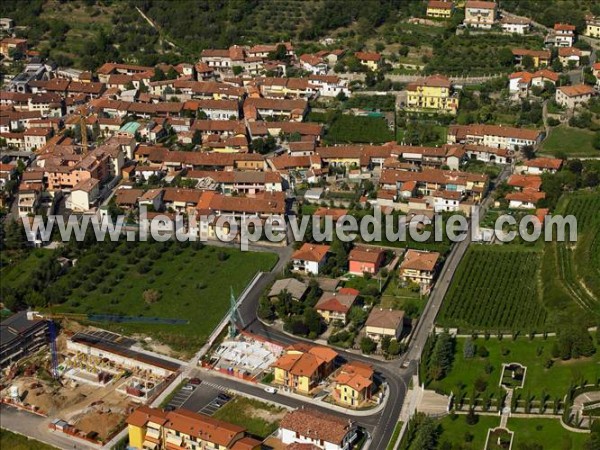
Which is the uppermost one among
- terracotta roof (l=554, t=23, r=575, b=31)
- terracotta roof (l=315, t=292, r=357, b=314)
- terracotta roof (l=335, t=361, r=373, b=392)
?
terracotta roof (l=554, t=23, r=575, b=31)

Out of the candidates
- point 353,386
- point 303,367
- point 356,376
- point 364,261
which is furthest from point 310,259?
point 353,386

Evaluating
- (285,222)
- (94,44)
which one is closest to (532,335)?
(285,222)

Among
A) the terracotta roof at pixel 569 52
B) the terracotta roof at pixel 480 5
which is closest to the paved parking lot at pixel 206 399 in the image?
the terracotta roof at pixel 569 52

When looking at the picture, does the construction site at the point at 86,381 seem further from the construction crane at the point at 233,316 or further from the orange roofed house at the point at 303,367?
the orange roofed house at the point at 303,367

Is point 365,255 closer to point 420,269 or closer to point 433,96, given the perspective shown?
point 420,269

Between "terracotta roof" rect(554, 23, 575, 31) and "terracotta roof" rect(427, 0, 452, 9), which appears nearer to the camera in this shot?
"terracotta roof" rect(554, 23, 575, 31)

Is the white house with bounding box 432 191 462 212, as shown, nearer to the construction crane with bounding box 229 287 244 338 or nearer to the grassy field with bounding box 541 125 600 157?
the grassy field with bounding box 541 125 600 157

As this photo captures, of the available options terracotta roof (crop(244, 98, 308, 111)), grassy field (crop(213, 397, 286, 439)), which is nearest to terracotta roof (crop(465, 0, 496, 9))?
terracotta roof (crop(244, 98, 308, 111))
